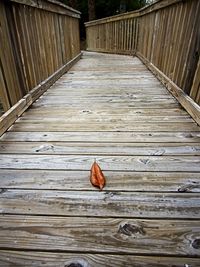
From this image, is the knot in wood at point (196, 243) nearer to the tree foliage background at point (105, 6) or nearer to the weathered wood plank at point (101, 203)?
the weathered wood plank at point (101, 203)

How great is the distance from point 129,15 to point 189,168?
5.83 m

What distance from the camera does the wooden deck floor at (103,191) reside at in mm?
990

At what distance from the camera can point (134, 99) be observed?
2.84 m

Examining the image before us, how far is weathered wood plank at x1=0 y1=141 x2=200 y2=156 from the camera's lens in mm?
1685

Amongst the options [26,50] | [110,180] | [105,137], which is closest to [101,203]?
[110,180]

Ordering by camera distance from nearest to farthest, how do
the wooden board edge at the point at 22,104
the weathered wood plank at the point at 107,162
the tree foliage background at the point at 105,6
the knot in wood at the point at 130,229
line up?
the knot in wood at the point at 130,229
the weathered wood plank at the point at 107,162
the wooden board edge at the point at 22,104
the tree foliage background at the point at 105,6

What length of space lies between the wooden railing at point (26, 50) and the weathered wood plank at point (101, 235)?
4.26ft

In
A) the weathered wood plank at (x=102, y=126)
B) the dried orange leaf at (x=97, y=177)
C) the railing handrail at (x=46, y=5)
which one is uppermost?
the railing handrail at (x=46, y=5)

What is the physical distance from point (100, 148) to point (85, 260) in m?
0.89

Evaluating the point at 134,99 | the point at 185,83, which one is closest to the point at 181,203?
the point at 185,83

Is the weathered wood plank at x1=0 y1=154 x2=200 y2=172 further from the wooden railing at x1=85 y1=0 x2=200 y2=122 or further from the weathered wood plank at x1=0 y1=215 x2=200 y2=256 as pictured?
the wooden railing at x1=85 y1=0 x2=200 y2=122

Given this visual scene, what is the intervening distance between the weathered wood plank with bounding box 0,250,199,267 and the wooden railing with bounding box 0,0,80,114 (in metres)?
1.43

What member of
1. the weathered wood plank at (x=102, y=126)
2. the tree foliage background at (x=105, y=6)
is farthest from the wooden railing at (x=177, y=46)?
the tree foliage background at (x=105, y=6)

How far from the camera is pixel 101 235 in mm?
1053
